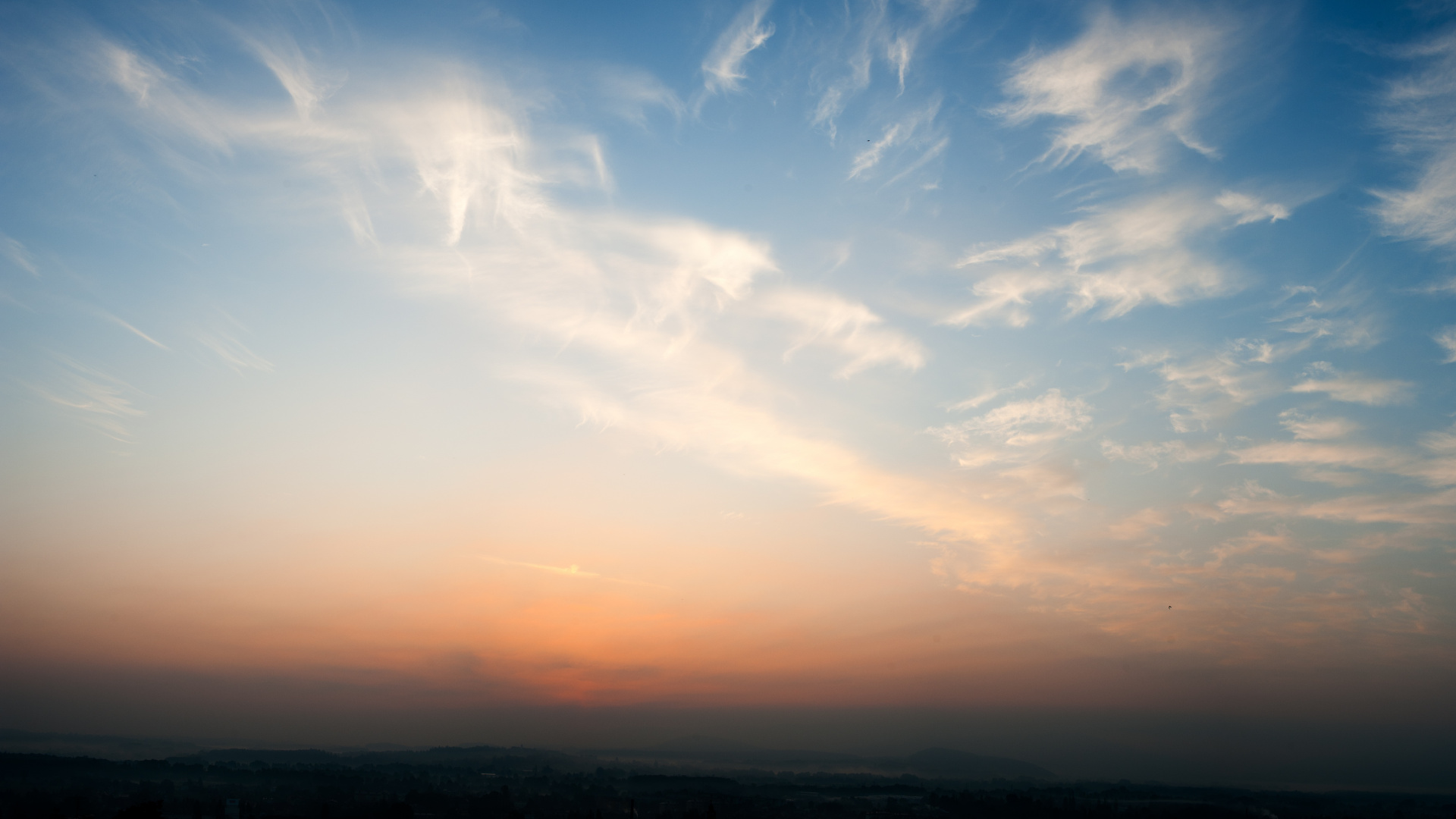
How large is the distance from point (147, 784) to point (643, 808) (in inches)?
4580

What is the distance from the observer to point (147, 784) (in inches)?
7200

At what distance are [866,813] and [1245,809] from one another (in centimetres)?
10780

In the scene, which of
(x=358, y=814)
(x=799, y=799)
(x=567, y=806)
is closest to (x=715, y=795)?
(x=799, y=799)

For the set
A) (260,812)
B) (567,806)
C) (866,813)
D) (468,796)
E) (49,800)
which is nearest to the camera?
(260,812)

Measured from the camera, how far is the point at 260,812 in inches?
5290

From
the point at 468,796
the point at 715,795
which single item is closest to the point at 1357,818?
the point at 715,795

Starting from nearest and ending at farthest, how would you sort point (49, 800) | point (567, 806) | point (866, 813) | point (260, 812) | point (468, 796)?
point (260, 812) < point (49, 800) < point (866, 813) < point (567, 806) < point (468, 796)

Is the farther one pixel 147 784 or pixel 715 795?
pixel 715 795

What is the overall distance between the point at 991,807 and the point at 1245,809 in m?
64.0

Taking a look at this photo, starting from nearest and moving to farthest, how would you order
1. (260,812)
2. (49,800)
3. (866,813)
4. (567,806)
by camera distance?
(260,812) < (49,800) < (866,813) < (567,806)

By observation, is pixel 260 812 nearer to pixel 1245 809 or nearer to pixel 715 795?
pixel 715 795

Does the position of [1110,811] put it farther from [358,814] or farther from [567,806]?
[358,814]

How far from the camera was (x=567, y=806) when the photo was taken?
177 m

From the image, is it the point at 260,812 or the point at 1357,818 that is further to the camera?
the point at 1357,818
